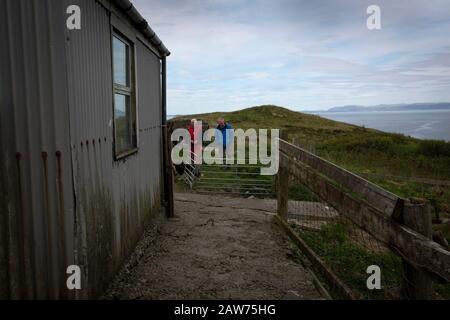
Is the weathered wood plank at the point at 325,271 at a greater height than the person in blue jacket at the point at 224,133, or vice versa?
the person in blue jacket at the point at 224,133

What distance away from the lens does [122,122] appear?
5293 millimetres

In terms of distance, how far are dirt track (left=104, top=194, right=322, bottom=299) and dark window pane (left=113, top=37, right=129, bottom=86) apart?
247cm

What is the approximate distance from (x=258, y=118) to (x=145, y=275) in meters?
36.5

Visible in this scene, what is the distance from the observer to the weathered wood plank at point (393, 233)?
2.31 meters

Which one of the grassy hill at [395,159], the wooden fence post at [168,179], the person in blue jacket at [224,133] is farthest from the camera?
the person in blue jacket at [224,133]

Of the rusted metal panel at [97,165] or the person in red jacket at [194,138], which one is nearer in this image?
the rusted metal panel at [97,165]

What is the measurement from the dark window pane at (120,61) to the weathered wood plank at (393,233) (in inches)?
116

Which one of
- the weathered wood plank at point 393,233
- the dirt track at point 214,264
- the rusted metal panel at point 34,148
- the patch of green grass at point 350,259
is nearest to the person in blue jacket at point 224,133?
the dirt track at point 214,264

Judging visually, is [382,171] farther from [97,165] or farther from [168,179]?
[97,165]

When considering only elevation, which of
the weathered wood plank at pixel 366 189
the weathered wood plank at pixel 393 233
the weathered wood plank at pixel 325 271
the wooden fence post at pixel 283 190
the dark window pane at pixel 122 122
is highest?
the dark window pane at pixel 122 122

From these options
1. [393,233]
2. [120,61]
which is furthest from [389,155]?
[393,233]

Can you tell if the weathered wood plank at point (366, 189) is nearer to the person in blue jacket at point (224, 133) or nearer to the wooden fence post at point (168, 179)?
the wooden fence post at point (168, 179)

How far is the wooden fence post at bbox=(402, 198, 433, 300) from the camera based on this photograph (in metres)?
2.64

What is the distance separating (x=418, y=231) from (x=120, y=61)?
13.8 ft
